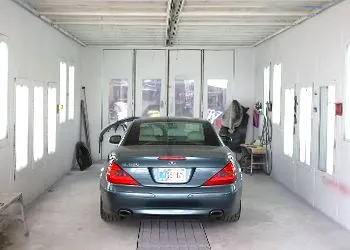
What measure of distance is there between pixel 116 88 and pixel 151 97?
0.88 m

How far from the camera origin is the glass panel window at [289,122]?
8266 mm

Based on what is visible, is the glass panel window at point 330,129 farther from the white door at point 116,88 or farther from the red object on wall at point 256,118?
the white door at point 116,88

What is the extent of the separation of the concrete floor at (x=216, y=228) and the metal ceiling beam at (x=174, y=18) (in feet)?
9.23

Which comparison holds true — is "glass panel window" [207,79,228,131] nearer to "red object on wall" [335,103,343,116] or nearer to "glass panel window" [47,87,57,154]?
"glass panel window" [47,87,57,154]

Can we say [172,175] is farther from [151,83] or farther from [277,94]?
[151,83]

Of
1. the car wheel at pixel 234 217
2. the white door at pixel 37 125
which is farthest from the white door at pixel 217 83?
the car wheel at pixel 234 217

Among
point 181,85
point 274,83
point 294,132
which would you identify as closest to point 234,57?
point 181,85

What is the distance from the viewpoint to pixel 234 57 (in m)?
11.8

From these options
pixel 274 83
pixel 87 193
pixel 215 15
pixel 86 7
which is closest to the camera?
pixel 86 7

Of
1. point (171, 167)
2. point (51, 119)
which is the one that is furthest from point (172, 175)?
point (51, 119)

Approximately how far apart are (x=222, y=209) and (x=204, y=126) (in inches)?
53.9

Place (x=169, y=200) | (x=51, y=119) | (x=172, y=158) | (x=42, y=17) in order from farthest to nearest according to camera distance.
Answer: (x=51, y=119) < (x=42, y=17) < (x=172, y=158) < (x=169, y=200)

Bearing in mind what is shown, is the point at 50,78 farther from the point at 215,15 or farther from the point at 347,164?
the point at 347,164

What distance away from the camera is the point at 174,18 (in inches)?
296
